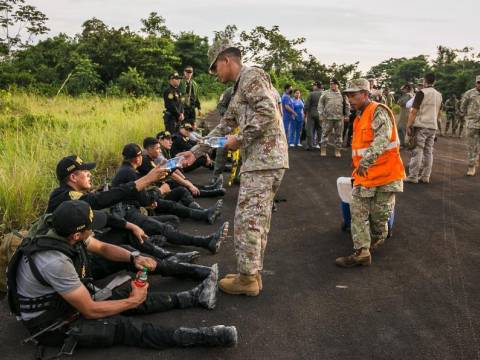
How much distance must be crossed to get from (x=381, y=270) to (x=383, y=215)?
1.99ft

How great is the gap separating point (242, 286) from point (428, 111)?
19.5 feet

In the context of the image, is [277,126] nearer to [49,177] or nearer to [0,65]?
[49,177]

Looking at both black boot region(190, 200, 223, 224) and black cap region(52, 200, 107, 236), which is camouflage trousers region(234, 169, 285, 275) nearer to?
black cap region(52, 200, 107, 236)

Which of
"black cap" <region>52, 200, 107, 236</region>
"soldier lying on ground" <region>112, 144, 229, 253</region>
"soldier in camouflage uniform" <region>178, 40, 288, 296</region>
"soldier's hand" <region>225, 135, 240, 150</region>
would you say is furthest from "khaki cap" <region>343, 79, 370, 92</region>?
"black cap" <region>52, 200, 107, 236</region>

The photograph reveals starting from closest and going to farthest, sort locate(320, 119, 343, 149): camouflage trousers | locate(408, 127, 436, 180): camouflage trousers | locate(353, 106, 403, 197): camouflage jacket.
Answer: locate(353, 106, 403, 197): camouflage jacket
locate(408, 127, 436, 180): camouflage trousers
locate(320, 119, 343, 149): camouflage trousers

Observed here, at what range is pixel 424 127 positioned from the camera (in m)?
7.88

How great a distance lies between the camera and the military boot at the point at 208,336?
9.50ft

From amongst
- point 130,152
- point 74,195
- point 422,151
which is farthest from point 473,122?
point 74,195

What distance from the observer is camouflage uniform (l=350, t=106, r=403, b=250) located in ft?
13.7

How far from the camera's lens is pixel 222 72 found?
3.63 metres

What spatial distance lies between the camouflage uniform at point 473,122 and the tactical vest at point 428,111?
100cm

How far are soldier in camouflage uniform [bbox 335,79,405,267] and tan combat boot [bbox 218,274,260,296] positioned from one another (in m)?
1.15

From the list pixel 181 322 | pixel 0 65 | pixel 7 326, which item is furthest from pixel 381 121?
pixel 0 65

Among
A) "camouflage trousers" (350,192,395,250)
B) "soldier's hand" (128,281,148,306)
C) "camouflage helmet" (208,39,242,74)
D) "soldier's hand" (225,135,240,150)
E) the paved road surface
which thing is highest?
"camouflage helmet" (208,39,242,74)
